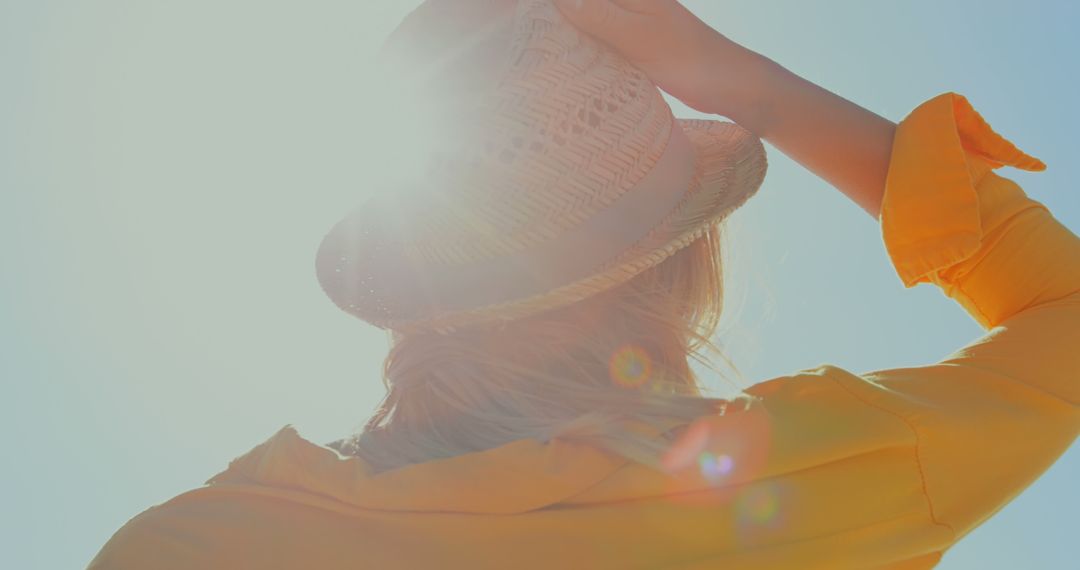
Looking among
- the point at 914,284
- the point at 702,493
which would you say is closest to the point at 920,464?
the point at 702,493

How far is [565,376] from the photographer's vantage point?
193 cm

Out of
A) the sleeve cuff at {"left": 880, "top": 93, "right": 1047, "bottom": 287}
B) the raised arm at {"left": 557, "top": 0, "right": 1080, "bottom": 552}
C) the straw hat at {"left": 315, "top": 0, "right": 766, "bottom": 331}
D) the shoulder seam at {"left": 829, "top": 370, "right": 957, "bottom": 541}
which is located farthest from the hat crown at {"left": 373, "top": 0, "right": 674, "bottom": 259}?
the shoulder seam at {"left": 829, "top": 370, "right": 957, "bottom": 541}

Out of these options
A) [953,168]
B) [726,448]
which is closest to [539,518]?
[726,448]

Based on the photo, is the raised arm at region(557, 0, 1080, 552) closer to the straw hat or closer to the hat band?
the straw hat

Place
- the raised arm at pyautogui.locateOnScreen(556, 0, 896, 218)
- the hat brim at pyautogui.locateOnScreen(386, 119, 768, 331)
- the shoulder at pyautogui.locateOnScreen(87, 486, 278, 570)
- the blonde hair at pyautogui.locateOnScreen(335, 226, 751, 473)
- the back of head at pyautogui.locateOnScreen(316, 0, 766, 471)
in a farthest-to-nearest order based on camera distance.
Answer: the raised arm at pyautogui.locateOnScreen(556, 0, 896, 218) → the hat brim at pyautogui.locateOnScreen(386, 119, 768, 331) → the back of head at pyautogui.locateOnScreen(316, 0, 766, 471) → the blonde hair at pyautogui.locateOnScreen(335, 226, 751, 473) → the shoulder at pyautogui.locateOnScreen(87, 486, 278, 570)

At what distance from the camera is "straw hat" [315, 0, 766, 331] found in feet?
6.90

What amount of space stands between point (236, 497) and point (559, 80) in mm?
975

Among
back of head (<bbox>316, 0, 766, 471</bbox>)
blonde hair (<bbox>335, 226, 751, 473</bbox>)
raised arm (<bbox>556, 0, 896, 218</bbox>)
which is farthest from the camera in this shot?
raised arm (<bbox>556, 0, 896, 218</bbox>)

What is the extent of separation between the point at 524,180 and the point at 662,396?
0.55 metres

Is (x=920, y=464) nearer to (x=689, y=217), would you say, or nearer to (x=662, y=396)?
(x=662, y=396)

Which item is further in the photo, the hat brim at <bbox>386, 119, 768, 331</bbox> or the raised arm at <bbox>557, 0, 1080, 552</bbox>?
the hat brim at <bbox>386, 119, 768, 331</bbox>

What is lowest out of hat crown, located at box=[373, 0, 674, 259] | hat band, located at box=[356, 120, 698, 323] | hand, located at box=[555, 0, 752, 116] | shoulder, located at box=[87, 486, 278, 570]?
shoulder, located at box=[87, 486, 278, 570]

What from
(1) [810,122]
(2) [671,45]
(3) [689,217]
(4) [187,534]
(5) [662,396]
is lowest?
(4) [187,534]

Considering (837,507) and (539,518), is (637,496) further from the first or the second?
(837,507)
